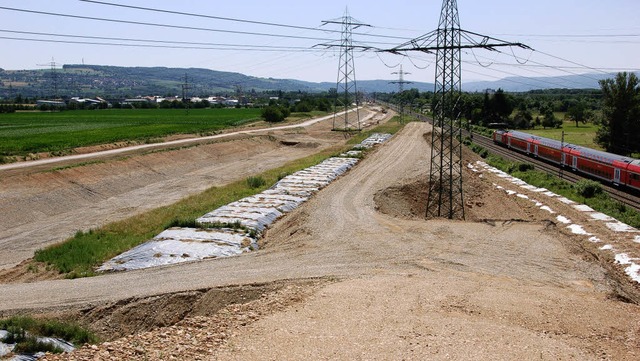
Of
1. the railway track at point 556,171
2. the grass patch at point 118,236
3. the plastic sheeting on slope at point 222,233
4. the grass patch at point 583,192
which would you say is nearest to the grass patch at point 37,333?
the grass patch at point 118,236

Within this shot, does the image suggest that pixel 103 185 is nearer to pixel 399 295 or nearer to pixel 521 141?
pixel 399 295

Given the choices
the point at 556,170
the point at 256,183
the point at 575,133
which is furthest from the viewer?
the point at 575,133

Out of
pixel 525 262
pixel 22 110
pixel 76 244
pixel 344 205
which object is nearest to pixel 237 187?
pixel 344 205

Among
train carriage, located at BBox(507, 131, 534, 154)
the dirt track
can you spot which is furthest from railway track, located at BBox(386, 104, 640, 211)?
the dirt track

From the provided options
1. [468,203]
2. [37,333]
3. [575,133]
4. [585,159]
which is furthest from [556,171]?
[37,333]

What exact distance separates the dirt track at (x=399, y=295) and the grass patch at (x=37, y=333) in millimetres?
1397

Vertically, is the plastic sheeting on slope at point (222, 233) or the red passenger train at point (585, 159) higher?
Result: the red passenger train at point (585, 159)

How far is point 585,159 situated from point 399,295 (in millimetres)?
44101

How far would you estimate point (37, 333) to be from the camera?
16516 mm

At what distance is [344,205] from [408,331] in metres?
21.2

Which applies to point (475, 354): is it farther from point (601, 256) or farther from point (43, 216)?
point (43, 216)

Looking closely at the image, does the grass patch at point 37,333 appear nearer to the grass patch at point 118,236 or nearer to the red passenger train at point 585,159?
the grass patch at point 118,236

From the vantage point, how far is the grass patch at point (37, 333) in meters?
15.0

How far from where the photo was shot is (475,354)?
14734mm
